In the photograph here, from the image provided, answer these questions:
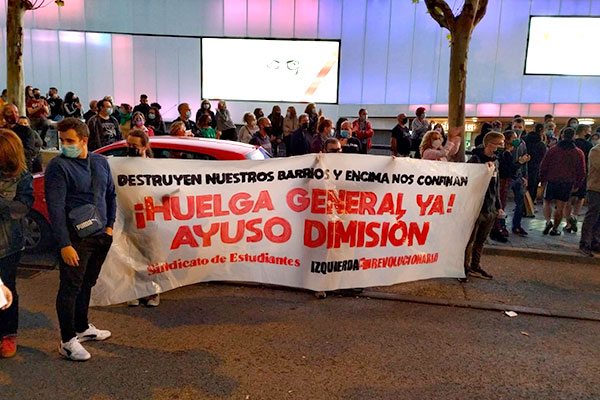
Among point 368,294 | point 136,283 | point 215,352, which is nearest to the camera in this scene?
point 215,352

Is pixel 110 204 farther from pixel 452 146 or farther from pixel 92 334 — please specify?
pixel 452 146

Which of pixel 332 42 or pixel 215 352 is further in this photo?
pixel 332 42

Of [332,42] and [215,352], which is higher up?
[332,42]

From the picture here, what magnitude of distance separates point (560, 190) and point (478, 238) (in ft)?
10.8

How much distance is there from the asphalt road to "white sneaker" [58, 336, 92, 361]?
61 mm

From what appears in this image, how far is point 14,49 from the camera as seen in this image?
11250 millimetres

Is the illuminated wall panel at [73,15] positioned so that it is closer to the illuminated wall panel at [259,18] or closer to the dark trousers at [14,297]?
the illuminated wall panel at [259,18]

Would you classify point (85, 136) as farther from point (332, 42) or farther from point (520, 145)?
point (332, 42)

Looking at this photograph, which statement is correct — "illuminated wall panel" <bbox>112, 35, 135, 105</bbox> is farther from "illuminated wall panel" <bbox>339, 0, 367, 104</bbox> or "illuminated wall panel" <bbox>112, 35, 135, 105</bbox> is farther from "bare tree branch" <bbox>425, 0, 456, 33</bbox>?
"bare tree branch" <bbox>425, 0, 456, 33</bbox>

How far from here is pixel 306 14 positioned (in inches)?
744

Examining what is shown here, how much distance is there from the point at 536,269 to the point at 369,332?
3637mm

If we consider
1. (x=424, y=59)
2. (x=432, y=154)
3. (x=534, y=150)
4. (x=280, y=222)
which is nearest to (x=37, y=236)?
(x=280, y=222)

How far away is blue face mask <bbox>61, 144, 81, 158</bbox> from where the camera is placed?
3895 mm

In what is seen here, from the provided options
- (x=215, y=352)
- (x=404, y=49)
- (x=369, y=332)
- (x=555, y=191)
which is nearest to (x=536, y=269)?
(x=555, y=191)
